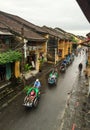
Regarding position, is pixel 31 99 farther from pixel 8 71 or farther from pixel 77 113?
pixel 8 71

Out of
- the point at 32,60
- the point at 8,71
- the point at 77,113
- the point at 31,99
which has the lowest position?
the point at 77,113

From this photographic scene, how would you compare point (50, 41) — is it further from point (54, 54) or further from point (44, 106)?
point (44, 106)

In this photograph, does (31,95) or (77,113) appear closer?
(77,113)

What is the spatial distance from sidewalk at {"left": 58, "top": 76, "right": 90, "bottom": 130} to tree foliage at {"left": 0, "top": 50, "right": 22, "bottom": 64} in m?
7.36

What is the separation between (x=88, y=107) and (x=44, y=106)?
3902 mm

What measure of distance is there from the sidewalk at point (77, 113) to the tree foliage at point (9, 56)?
7.36m

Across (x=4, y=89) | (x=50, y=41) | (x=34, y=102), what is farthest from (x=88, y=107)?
(x=50, y=41)

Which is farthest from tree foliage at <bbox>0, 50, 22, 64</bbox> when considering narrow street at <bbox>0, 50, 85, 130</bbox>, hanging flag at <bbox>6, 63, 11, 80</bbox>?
narrow street at <bbox>0, 50, 85, 130</bbox>

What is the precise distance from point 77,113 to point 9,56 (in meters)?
9.59

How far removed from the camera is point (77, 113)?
14891mm

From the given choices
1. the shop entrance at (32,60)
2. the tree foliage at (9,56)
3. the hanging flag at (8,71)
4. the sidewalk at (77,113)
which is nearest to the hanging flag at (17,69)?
the hanging flag at (8,71)

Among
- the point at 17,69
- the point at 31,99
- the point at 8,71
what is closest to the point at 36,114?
the point at 31,99

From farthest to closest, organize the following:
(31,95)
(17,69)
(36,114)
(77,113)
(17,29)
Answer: (17,29), (17,69), (31,95), (36,114), (77,113)

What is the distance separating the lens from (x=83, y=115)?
14445 mm
